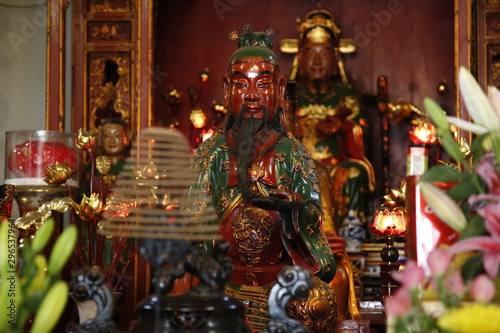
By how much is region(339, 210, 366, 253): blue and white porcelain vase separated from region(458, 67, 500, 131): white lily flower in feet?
12.5

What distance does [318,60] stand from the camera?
5.59m

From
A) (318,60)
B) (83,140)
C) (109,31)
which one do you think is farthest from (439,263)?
(318,60)

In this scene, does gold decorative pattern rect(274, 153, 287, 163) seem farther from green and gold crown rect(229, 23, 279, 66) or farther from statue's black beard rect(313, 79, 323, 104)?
statue's black beard rect(313, 79, 323, 104)

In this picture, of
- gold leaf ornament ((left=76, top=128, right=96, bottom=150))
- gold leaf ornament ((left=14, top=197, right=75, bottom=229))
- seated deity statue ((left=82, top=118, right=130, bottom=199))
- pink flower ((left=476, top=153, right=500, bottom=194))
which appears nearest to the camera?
pink flower ((left=476, top=153, right=500, bottom=194))

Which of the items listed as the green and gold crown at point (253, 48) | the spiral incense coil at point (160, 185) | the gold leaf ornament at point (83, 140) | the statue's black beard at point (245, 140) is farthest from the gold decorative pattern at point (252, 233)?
the spiral incense coil at point (160, 185)

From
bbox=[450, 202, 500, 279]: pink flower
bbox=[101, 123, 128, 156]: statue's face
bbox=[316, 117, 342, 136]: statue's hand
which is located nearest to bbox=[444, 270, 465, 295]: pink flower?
bbox=[450, 202, 500, 279]: pink flower

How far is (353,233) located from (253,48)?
2.06 m

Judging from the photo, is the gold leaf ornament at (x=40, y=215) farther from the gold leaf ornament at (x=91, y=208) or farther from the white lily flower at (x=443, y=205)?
the white lily flower at (x=443, y=205)

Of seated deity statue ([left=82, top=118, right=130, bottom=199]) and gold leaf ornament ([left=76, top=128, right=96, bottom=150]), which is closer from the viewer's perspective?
gold leaf ornament ([left=76, top=128, right=96, bottom=150])

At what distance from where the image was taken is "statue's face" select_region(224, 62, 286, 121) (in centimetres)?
301

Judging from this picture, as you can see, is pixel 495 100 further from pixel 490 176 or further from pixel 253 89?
pixel 253 89

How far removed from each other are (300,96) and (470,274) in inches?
183

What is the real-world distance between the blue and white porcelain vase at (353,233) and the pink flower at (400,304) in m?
3.93

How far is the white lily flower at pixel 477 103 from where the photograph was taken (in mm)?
1009
